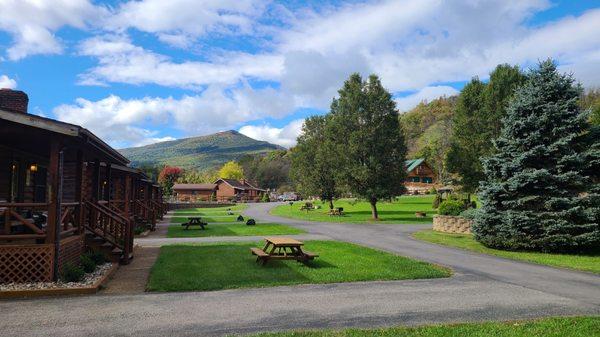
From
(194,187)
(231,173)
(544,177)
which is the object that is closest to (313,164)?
(544,177)

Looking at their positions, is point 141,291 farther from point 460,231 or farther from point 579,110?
point 460,231

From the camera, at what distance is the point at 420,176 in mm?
97000

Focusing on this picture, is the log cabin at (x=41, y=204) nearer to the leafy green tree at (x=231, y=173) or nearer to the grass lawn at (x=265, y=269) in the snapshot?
the grass lawn at (x=265, y=269)

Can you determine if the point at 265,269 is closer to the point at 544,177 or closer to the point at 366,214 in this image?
the point at 544,177

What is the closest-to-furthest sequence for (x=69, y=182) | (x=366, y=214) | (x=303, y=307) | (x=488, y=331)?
(x=488, y=331) < (x=303, y=307) < (x=69, y=182) < (x=366, y=214)

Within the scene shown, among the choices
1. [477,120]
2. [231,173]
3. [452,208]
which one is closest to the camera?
[452,208]

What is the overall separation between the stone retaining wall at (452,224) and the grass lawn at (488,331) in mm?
17058

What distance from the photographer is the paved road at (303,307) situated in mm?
7191

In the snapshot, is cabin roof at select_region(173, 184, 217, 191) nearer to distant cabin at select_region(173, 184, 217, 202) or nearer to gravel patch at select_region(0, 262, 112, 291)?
distant cabin at select_region(173, 184, 217, 202)

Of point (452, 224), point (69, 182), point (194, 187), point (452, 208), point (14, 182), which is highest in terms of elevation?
point (194, 187)

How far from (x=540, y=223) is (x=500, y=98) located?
19.9m

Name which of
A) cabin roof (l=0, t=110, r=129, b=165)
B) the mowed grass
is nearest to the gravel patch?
cabin roof (l=0, t=110, r=129, b=165)

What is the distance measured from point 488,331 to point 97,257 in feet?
34.8

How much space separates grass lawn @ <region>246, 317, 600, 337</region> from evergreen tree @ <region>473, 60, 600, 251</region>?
1023 centimetres
